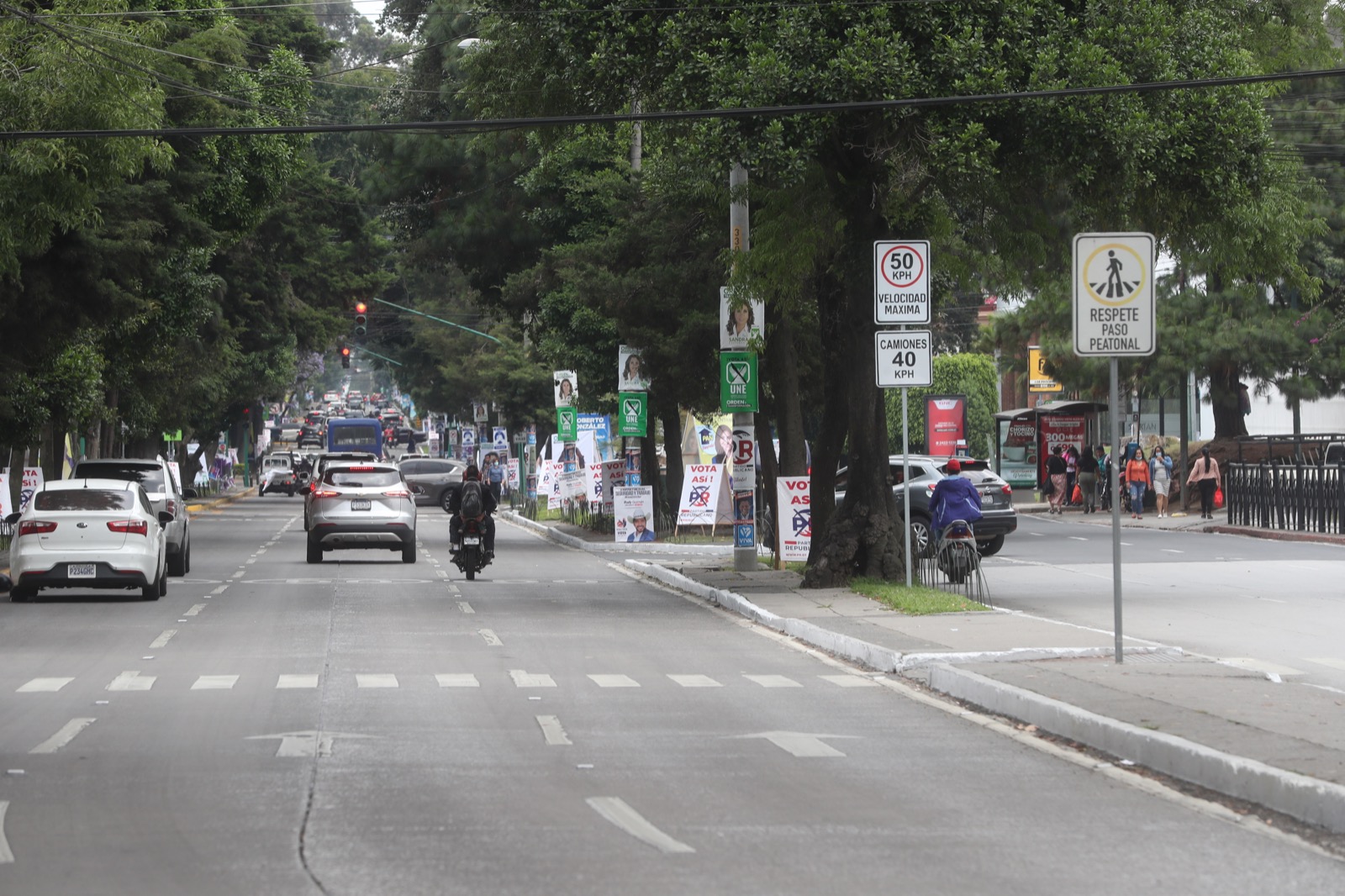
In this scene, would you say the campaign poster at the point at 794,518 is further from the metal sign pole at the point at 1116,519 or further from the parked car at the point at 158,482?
the metal sign pole at the point at 1116,519

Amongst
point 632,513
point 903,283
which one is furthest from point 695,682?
point 632,513

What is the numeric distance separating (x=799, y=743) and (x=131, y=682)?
618 cm

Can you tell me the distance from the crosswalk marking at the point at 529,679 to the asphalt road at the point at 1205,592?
19.4 feet

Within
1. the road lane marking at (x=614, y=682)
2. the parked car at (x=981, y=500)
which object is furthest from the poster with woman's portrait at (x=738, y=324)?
the road lane marking at (x=614, y=682)

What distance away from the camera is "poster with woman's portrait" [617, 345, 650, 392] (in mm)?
36969

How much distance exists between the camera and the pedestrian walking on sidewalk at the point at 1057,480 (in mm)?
51375

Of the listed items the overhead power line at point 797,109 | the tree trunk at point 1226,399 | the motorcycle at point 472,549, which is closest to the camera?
the overhead power line at point 797,109

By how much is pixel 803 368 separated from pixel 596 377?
21.0 ft

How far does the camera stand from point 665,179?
87.9 ft

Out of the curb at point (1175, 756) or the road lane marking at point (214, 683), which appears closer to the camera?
the curb at point (1175, 756)

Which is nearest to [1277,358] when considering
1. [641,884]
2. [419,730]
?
[419,730]

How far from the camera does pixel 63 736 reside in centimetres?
1156

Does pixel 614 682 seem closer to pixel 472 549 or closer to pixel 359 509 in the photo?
pixel 472 549

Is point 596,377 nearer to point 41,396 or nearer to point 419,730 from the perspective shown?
point 41,396
